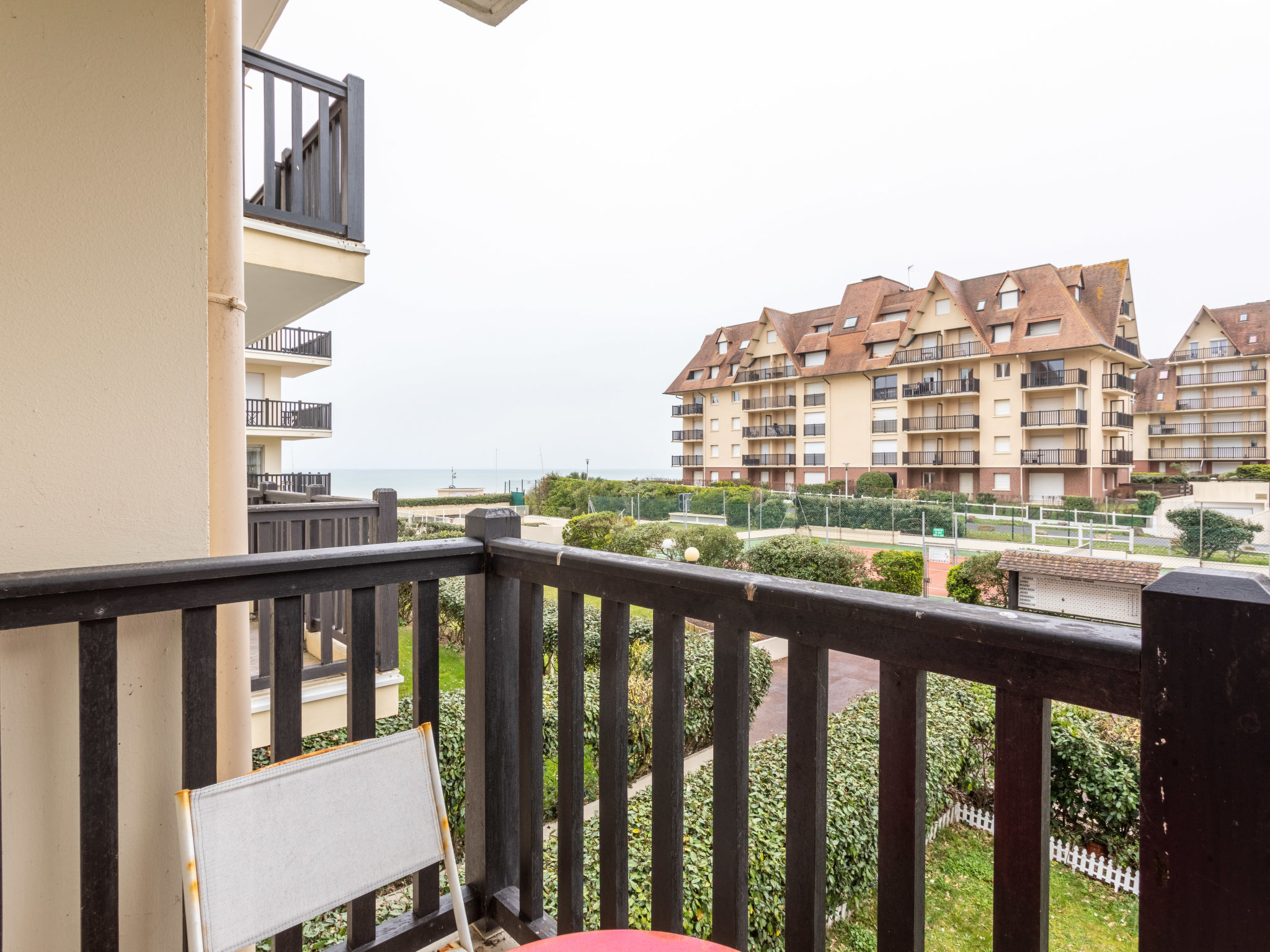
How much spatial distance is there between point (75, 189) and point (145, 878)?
1231mm

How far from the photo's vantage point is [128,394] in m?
1.15

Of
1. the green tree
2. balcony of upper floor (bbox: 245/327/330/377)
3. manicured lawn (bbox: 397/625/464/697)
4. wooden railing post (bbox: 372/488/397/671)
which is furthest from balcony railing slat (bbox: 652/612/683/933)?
balcony of upper floor (bbox: 245/327/330/377)

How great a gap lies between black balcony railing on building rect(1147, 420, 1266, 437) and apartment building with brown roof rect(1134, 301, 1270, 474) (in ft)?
0.07

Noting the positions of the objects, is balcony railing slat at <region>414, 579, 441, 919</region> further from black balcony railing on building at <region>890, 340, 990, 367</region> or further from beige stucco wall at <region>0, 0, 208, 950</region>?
black balcony railing on building at <region>890, 340, 990, 367</region>

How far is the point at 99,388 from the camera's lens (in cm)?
112

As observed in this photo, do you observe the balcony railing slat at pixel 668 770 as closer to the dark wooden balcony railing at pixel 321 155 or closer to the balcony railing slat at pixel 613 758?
the balcony railing slat at pixel 613 758

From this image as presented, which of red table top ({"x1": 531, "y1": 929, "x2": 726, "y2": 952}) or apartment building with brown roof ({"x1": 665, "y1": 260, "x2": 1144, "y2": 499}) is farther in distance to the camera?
apartment building with brown roof ({"x1": 665, "y1": 260, "x2": 1144, "y2": 499})

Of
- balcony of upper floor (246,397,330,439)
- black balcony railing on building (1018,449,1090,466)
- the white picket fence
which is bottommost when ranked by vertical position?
the white picket fence

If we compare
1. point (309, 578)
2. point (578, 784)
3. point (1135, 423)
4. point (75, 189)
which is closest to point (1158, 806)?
point (578, 784)

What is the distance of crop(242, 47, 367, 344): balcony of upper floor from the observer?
2.99 metres

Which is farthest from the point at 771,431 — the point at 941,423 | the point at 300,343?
the point at 300,343

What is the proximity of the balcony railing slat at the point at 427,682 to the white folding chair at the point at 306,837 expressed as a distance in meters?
0.19

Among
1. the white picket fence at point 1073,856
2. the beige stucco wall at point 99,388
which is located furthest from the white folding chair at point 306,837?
the white picket fence at point 1073,856

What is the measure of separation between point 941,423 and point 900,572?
13.8 m
